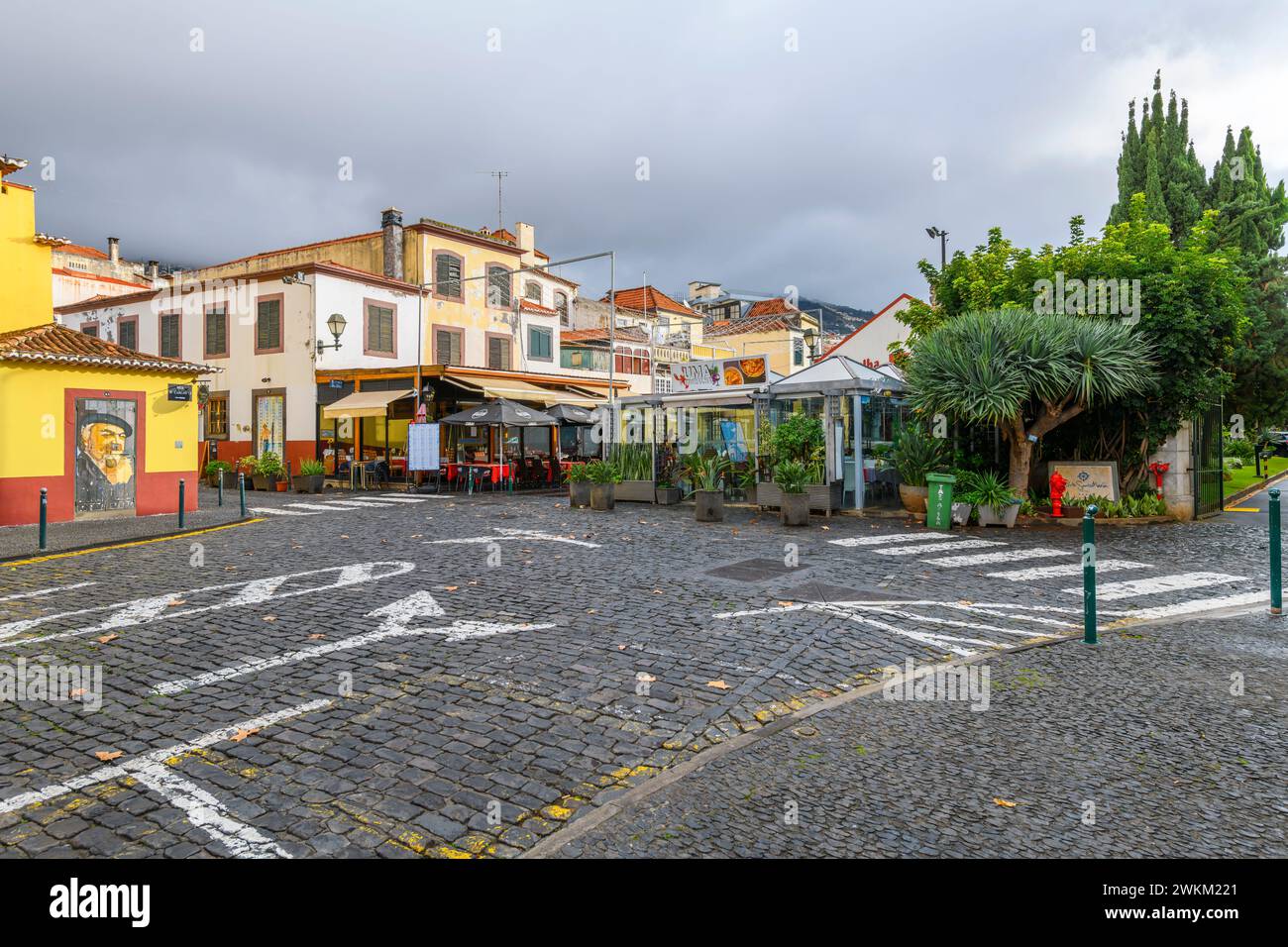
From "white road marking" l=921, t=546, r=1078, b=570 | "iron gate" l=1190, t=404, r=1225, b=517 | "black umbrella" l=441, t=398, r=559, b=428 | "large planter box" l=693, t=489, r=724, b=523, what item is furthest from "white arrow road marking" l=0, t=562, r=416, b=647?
"iron gate" l=1190, t=404, r=1225, b=517

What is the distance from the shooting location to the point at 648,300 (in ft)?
189

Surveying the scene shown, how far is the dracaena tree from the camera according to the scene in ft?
48.3

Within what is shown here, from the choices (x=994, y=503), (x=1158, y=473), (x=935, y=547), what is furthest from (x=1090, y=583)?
(x=1158, y=473)

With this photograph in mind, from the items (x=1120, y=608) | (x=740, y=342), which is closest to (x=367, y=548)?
(x=1120, y=608)

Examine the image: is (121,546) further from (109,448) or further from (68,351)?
(68,351)

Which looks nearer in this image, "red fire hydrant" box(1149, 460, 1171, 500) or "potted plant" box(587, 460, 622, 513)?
"red fire hydrant" box(1149, 460, 1171, 500)

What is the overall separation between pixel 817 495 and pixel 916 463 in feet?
7.11

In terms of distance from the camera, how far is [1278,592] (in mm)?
7672

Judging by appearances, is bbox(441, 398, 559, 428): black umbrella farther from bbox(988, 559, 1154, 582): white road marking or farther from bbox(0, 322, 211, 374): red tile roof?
bbox(988, 559, 1154, 582): white road marking

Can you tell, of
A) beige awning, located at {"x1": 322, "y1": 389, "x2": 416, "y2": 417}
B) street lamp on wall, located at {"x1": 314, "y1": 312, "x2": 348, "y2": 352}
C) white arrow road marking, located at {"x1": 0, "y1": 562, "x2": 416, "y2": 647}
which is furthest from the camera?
street lamp on wall, located at {"x1": 314, "y1": 312, "x2": 348, "y2": 352}

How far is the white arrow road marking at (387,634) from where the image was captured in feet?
18.6

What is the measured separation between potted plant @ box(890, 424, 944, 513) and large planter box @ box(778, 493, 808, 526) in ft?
8.81
